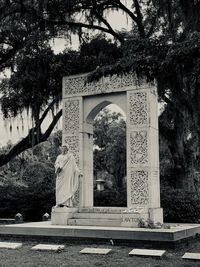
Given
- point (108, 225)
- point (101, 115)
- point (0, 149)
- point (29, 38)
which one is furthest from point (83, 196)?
point (0, 149)

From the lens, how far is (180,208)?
15.9 meters

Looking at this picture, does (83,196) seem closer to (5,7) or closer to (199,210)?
(199,210)

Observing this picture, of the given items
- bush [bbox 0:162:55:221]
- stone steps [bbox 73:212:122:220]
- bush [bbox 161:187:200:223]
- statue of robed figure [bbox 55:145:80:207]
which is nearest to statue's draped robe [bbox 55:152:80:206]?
statue of robed figure [bbox 55:145:80:207]

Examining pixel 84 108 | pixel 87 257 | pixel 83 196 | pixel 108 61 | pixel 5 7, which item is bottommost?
pixel 87 257

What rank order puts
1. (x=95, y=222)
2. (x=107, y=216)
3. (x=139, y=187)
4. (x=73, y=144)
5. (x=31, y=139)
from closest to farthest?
(x=95, y=222)
(x=107, y=216)
(x=139, y=187)
(x=73, y=144)
(x=31, y=139)

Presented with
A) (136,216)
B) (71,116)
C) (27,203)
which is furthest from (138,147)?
(27,203)

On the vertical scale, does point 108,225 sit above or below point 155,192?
below

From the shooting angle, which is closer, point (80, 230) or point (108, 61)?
point (80, 230)

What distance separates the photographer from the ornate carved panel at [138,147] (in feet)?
41.3

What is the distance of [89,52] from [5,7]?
10.7 feet

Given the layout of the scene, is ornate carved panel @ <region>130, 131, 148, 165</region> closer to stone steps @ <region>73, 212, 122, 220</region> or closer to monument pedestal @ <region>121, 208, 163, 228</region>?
monument pedestal @ <region>121, 208, 163, 228</region>

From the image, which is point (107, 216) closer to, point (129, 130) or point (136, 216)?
point (136, 216)

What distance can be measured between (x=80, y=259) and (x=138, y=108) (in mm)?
5466

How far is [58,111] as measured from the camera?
18.4 meters
